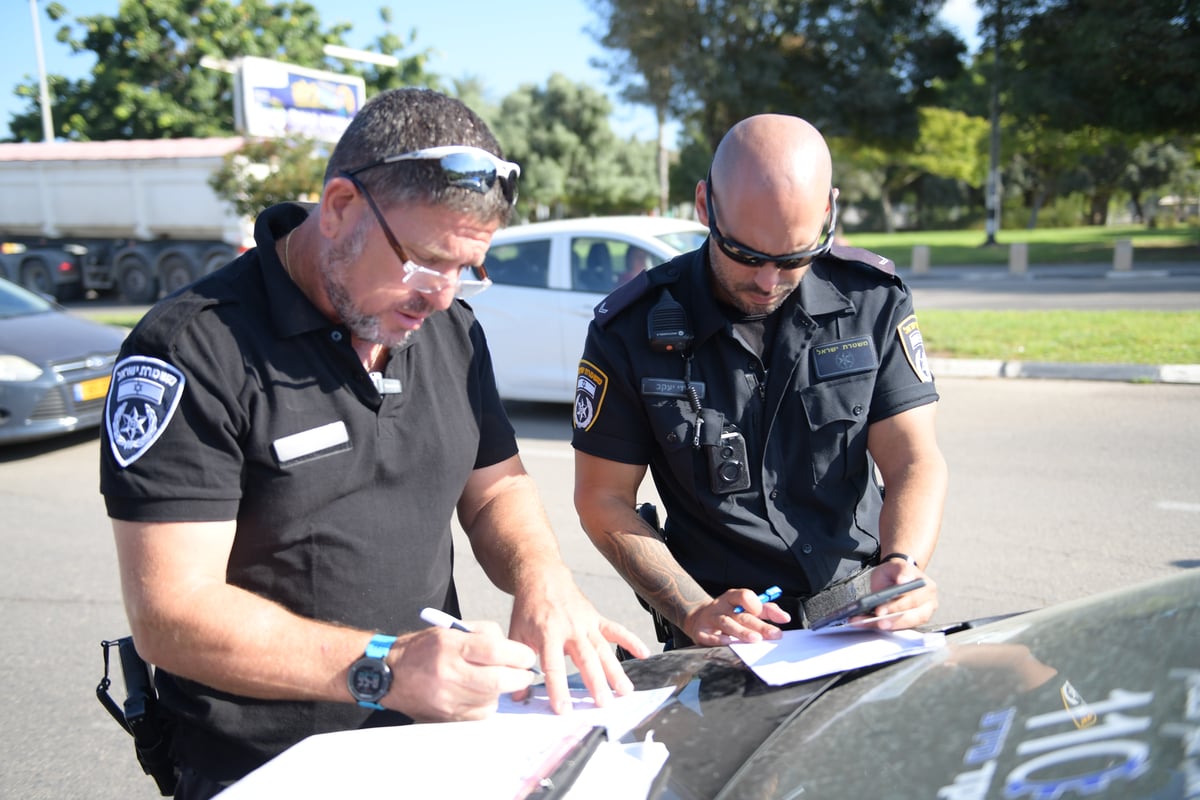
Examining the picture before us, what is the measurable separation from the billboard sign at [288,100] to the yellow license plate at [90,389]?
10107 mm

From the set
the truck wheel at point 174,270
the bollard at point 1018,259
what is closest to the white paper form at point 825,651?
the truck wheel at point 174,270

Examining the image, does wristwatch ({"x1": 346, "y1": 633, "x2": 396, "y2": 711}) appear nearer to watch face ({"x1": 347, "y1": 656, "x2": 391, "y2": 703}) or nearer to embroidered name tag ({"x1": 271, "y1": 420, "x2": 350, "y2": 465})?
watch face ({"x1": 347, "y1": 656, "x2": 391, "y2": 703})

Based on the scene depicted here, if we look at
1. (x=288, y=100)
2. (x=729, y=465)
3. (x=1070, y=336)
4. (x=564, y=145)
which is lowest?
(x=1070, y=336)

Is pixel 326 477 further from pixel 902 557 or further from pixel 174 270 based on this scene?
pixel 174 270

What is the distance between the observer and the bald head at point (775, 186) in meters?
2.04

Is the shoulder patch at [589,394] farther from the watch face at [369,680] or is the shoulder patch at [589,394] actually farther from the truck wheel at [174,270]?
the truck wheel at [174,270]

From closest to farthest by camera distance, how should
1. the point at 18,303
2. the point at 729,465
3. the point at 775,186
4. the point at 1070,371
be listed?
1. the point at 775,186
2. the point at 729,465
3. the point at 18,303
4. the point at 1070,371

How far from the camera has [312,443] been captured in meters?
1.65

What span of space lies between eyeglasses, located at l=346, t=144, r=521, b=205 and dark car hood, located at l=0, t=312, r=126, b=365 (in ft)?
24.6

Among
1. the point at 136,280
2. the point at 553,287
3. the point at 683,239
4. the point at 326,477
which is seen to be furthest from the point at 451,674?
the point at 136,280

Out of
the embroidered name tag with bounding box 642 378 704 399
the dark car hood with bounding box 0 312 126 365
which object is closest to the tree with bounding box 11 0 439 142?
the dark car hood with bounding box 0 312 126 365

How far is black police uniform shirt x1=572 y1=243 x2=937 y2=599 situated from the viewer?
7.29 feet

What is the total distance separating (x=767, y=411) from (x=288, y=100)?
19014 mm

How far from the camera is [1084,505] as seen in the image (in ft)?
18.4
